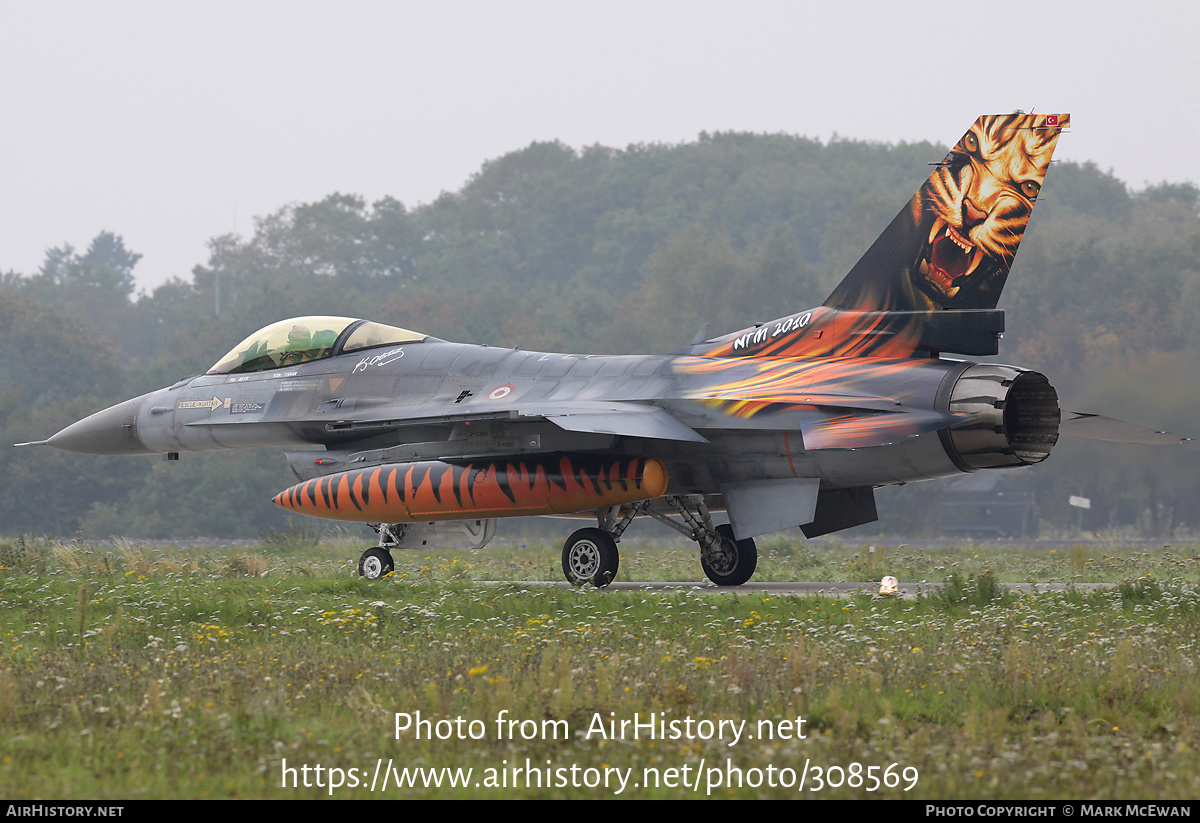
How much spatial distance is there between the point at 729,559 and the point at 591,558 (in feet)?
6.54

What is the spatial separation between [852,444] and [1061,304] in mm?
38853

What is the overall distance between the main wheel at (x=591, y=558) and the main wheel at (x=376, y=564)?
2.77 metres

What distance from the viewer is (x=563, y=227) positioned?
88062 mm

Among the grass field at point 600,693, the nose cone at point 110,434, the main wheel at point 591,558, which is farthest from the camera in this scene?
the nose cone at point 110,434

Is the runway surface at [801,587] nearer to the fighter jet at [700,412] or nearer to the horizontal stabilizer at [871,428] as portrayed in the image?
the fighter jet at [700,412]

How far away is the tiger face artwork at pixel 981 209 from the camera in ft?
44.2

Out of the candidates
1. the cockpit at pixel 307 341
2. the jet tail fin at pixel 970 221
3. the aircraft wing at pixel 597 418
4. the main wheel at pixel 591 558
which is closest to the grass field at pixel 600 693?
the main wheel at pixel 591 558

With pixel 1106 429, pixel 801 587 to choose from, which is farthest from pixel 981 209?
pixel 801 587

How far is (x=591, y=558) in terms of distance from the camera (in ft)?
50.6

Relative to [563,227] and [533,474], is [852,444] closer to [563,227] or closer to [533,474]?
[533,474]

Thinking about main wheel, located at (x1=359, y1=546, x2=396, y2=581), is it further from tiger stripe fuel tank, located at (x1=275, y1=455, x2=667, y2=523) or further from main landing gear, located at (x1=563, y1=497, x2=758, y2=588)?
main landing gear, located at (x1=563, y1=497, x2=758, y2=588)

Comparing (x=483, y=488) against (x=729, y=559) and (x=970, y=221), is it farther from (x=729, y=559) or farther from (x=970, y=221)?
(x=970, y=221)

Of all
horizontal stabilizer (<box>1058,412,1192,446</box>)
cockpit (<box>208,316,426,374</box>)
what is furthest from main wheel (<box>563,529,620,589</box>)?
horizontal stabilizer (<box>1058,412,1192,446</box>)
